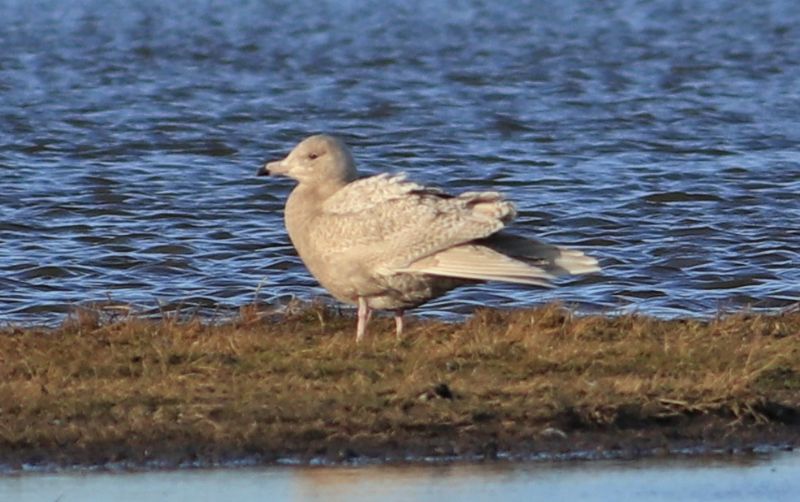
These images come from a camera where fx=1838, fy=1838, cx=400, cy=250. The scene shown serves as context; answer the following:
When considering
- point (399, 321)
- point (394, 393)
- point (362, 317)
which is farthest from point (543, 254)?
point (394, 393)

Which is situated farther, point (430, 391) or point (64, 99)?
point (64, 99)

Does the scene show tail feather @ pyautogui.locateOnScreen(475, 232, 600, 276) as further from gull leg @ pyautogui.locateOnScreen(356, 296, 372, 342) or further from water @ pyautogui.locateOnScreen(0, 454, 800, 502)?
water @ pyautogui.locateOnScreen(0, 454, 800, 502)

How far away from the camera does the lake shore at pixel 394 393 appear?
7.63 m

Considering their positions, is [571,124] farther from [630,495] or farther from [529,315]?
[630,495]

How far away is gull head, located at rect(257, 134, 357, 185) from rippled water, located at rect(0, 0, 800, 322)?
147 cm

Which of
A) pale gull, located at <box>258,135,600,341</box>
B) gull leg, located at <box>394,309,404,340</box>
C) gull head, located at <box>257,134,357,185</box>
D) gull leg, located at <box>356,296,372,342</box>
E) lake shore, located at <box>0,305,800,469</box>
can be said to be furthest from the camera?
gull head, located at <box>257,134,357,185</box>

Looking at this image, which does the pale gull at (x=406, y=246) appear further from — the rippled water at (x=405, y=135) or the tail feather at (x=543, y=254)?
the rippled water at (x=405, y=135)

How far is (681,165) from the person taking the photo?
1750 cm

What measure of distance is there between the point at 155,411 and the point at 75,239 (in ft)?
21.4

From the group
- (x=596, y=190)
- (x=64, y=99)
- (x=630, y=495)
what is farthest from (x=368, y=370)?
(x=64, y=99)

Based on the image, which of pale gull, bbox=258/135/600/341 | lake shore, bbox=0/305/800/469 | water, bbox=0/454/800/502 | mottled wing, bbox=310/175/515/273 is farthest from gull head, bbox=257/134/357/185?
water, bbox=0/454/800/502

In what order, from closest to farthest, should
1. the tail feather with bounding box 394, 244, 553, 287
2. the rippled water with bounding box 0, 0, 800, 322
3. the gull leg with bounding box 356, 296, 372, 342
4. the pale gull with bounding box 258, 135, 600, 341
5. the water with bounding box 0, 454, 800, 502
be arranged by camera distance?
the water with bounding box 0, 454, 800, 502 < the tail feather with bounding box 394, 244, 553, 287 < the pale gull with bounding box 258, 135, 600, 341 < the gull leg with bounding box 356, 296, 372, 342 < the rippled water with bounding box 0, 0, 800, 322

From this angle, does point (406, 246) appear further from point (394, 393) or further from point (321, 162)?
point (394, 393)

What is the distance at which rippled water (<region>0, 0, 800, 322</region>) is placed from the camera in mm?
13055
